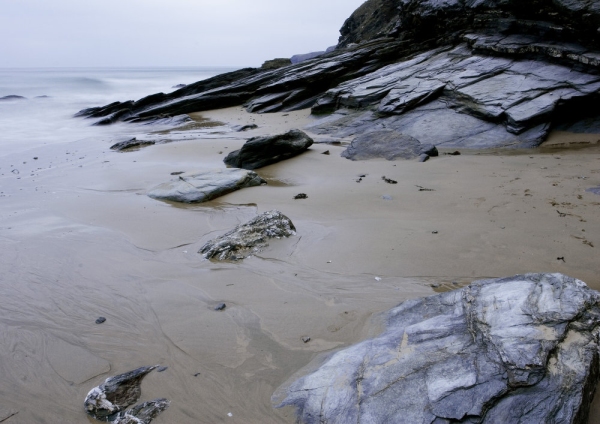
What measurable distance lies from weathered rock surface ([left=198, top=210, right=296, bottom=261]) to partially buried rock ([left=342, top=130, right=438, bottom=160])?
427cm

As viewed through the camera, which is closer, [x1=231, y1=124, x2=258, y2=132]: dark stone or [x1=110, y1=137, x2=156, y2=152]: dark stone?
[x1=110, y1=137, x2=156, y2=152]: dark stone

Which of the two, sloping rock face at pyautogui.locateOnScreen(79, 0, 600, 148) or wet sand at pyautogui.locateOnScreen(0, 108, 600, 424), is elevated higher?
sloping rock face at pyautogui.locateOnScreen(79, 0, 600, 148)

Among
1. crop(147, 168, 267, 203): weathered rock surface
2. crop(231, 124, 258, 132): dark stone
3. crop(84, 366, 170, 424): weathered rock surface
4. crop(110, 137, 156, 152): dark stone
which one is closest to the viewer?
crop(84, 366, 170, 424): weathered rock surface

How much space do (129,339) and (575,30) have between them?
11.6 meters

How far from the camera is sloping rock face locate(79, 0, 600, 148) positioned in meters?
9.84

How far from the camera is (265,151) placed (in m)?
9.14

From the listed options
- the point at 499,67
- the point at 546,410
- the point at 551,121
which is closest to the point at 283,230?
the point at 546,410

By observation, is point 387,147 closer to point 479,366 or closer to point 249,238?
point 249,238

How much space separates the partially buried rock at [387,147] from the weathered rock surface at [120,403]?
6.83 m

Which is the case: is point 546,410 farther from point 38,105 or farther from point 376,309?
point 38,105

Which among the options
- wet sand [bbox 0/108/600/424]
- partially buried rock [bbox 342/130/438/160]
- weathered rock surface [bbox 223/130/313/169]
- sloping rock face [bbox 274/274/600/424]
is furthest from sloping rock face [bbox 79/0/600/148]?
sloping rock face [bbox 274/274/600/424]

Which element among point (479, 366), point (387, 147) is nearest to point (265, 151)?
point (387, 147)

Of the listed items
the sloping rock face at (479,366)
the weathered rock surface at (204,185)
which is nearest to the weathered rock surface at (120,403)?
the sloping rock face at (479,366)

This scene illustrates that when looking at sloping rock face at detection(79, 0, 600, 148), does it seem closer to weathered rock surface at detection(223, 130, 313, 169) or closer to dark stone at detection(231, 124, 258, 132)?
dark stone at detection(231, 124, 258, 132)
